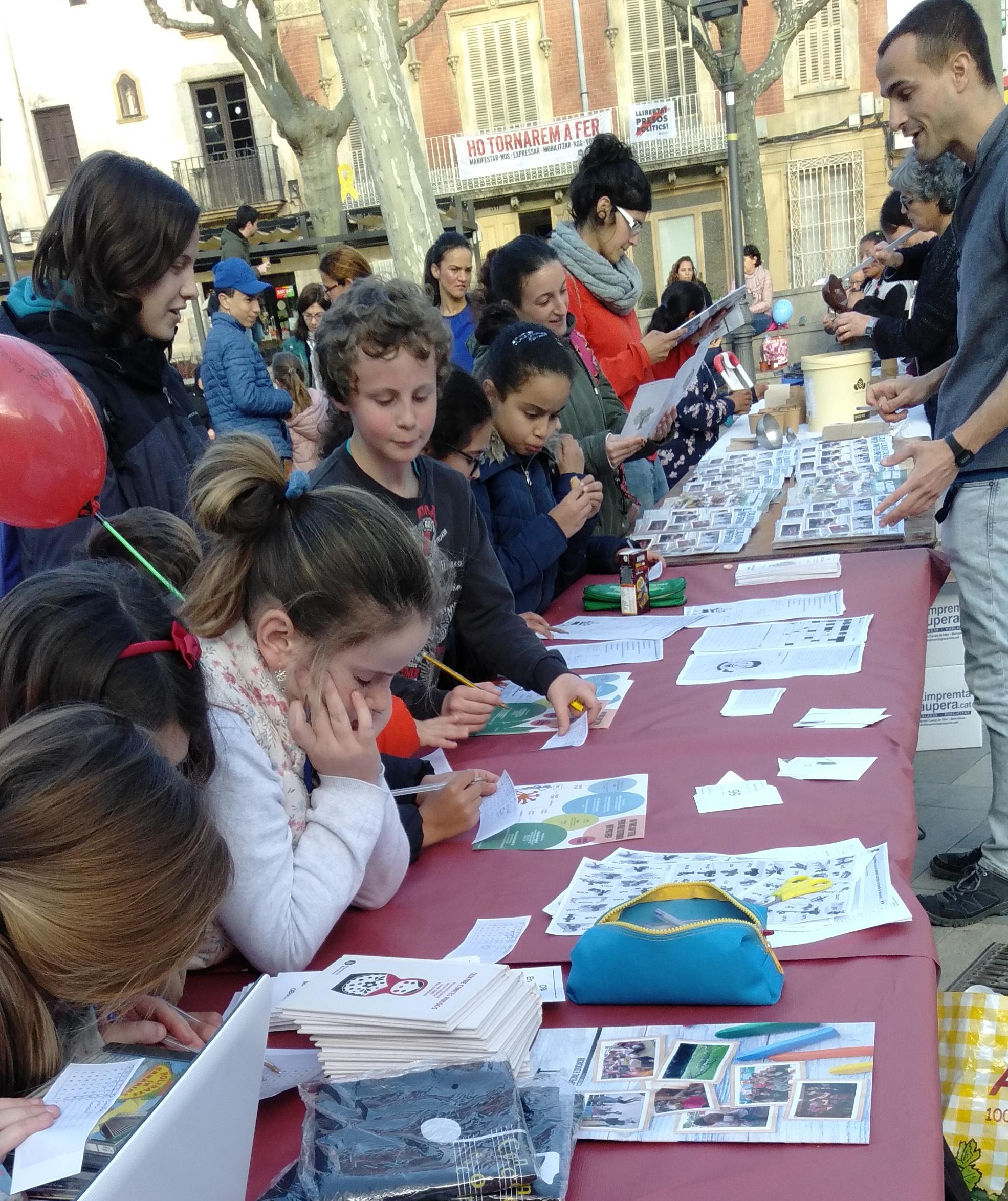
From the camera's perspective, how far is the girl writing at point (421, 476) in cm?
202

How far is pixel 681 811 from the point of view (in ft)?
5.20

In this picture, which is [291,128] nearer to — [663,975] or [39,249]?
[39,249]

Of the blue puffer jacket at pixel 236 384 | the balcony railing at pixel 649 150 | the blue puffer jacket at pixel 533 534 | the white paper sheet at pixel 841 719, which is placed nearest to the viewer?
the white paper sheet at pixel 841 719

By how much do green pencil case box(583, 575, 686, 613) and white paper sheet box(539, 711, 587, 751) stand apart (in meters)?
0.70

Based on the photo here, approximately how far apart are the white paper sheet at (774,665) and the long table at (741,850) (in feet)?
0.10

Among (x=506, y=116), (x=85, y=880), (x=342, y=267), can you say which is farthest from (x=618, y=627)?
(x=506, y=116)

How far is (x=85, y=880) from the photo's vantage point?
0.87 m

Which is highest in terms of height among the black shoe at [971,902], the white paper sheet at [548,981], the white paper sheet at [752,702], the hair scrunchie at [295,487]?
the hair scrunchie at [295,487]

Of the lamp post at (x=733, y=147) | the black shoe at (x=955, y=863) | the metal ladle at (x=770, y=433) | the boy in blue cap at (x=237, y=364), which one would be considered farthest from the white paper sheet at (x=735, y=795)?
the lamp post at (x=733, y=147)

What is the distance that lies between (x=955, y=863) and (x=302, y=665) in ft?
6.12

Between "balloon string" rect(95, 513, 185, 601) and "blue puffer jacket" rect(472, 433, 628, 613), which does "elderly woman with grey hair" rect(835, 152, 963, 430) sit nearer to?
"blue puffer jacket" rect(472, 433, 628, 613)

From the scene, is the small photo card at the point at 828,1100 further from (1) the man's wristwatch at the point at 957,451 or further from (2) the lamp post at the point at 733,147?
(2) the lamp post at the point at 733,147

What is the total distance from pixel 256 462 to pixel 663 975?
2.59 feet

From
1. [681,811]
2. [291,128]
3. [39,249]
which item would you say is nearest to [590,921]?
[681,811]
